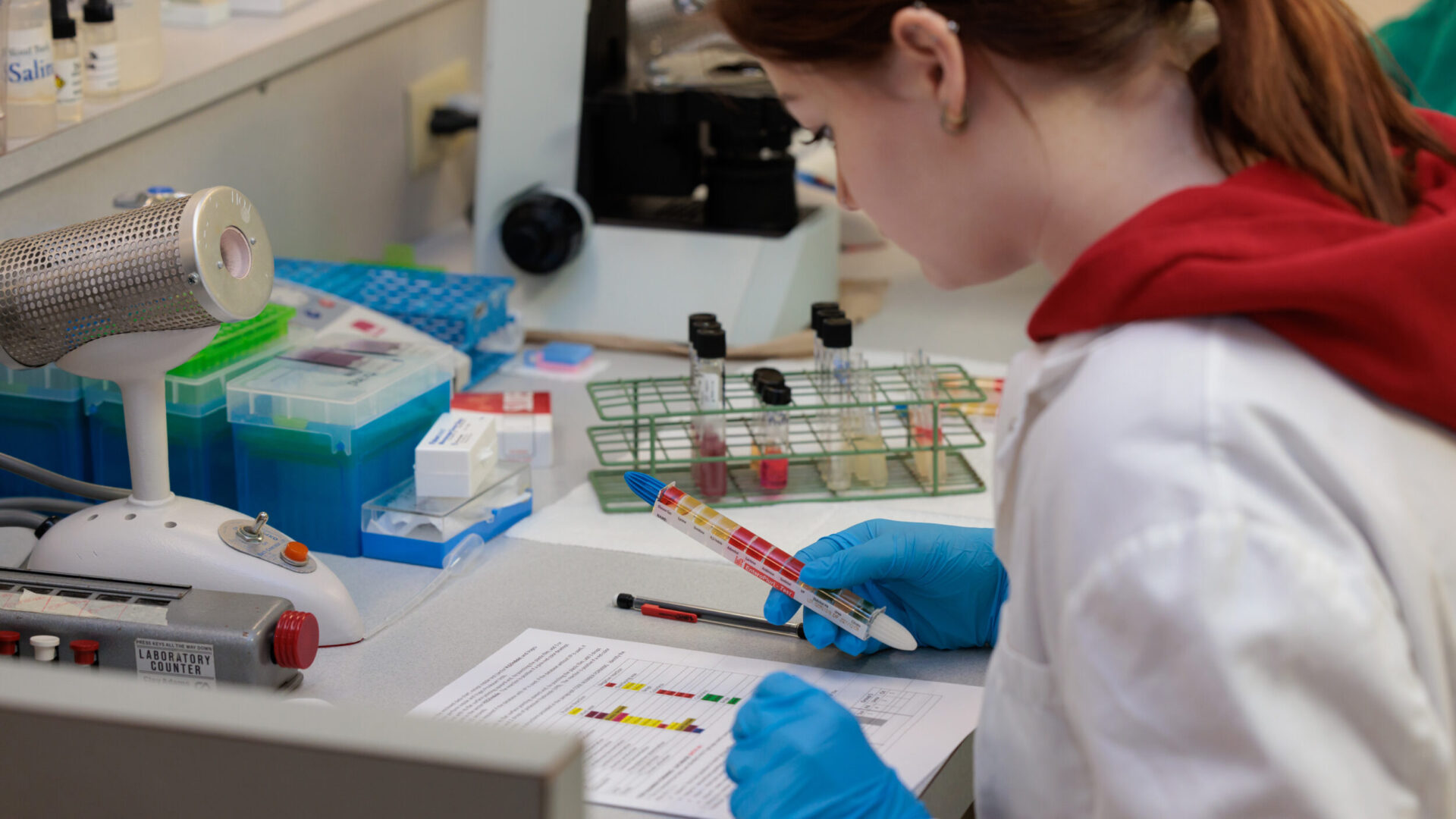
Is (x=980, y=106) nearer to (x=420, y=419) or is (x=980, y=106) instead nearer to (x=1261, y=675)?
(x=1261, y=675)

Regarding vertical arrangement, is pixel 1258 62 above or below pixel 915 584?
above

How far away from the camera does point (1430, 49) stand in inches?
71.7

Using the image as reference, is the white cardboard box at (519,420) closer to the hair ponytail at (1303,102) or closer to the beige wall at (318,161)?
the beige wall at (318,161)

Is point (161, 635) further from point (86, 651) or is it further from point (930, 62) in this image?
point (930, 62)

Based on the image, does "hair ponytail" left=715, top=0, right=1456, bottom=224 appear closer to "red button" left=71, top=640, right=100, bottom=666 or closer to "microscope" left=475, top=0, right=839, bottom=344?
"red button" left=71, top=640, right=100, bottom=666

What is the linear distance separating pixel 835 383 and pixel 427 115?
1119 mm

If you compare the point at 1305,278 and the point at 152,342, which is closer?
the point at 1305,278

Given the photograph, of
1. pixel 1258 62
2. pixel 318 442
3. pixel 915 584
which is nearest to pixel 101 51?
pixel 318 442

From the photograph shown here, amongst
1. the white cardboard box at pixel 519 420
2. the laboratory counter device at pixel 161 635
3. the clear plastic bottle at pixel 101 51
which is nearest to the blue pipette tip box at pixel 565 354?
the white cardboard box at pixel 519 420

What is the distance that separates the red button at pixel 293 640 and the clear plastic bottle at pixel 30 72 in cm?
71

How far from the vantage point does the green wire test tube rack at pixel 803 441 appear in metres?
1.33

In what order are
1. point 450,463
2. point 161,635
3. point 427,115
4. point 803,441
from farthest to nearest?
point 427,115 < point 803,441 < point 450,463 < point 161,635

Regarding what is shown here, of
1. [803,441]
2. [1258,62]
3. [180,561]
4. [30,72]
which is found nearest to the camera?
[1258,62]

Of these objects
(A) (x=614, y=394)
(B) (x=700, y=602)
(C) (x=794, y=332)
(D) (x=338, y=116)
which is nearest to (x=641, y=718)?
(B) (x=700, y=602)
